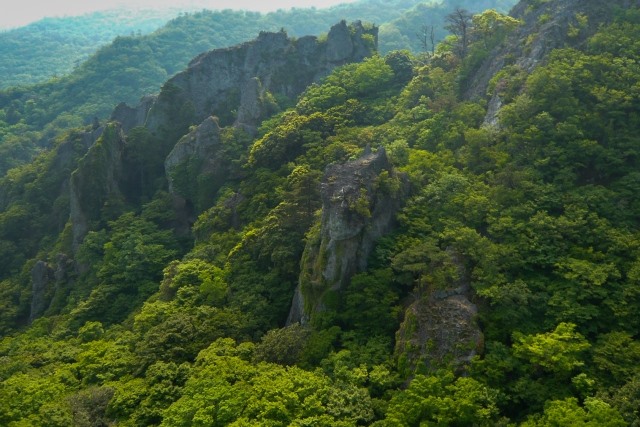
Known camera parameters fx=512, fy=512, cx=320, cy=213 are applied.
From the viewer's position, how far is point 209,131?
48.6m

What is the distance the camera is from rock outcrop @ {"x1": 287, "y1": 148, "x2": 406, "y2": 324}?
26.3 meters

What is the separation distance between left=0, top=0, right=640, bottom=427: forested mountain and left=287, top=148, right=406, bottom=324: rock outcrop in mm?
114

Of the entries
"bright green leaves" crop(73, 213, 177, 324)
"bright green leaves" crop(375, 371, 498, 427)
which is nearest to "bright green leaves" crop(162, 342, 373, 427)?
"bright green leaves" crop(375, 371, 498, 427)

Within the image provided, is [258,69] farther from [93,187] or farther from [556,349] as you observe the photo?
[556,349]

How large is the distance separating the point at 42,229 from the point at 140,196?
12.3 metres

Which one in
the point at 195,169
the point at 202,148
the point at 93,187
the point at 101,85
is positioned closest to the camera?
the point at 195,169

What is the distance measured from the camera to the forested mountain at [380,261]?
2016 cm

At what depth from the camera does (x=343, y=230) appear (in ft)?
86.5

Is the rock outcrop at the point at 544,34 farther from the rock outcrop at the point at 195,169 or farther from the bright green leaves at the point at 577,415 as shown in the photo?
the bright green leaves at the point at 577,415

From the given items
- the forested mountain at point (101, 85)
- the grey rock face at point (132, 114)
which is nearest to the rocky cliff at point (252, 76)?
the grey rock face at point (132, 114)

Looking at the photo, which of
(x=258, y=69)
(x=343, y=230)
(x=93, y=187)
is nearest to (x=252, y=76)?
(x=258, y=69)

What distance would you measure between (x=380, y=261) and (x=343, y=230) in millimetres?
2550

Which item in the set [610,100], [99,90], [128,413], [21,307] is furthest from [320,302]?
[99,90]

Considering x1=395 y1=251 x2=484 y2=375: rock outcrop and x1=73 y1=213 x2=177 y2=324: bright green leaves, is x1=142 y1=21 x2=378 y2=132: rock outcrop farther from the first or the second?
x1=395 y1=251 x2=484 y2=375: rock outcrop
